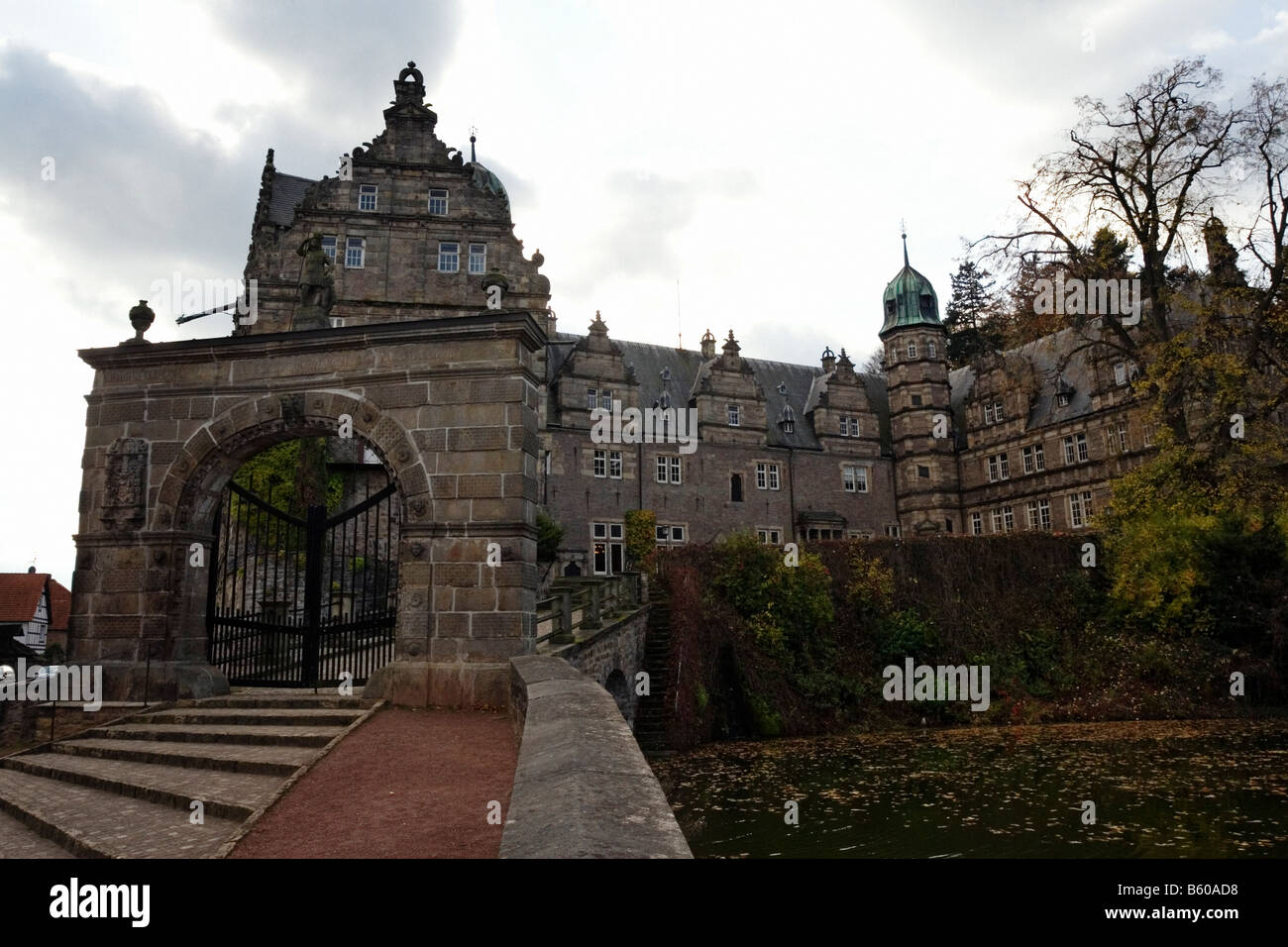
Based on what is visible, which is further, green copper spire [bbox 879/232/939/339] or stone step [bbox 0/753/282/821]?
green copper spire [bbox 879/232/939/339]

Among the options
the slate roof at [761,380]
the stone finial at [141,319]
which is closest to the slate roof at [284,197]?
the slate roof at [761,380]

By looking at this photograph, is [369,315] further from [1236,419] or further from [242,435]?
[1236,419]

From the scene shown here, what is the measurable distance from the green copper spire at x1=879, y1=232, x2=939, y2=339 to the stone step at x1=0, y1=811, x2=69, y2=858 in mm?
40203

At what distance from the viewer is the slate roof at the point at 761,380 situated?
3781 cm

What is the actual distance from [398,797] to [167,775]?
278 centimetres

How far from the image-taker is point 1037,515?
37.2 meters

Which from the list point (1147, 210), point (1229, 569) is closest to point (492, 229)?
point (1147, 210)

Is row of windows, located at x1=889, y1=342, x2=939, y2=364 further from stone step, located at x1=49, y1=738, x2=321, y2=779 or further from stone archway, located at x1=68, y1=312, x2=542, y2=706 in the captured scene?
stone step, located at x1=49, y1=738, x2=321, y2=779

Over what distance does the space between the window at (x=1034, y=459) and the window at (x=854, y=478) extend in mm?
6945

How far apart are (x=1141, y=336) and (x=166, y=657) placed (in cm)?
2269

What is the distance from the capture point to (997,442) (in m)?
39.0

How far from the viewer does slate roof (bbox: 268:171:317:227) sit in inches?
1230

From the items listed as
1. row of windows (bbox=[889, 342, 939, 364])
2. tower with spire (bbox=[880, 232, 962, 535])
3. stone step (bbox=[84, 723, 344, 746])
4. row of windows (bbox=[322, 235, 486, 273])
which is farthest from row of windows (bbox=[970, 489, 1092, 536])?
stone step (bbox=[84, 723, 344, 746])

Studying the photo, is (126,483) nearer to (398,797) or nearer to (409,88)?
(398,797)
